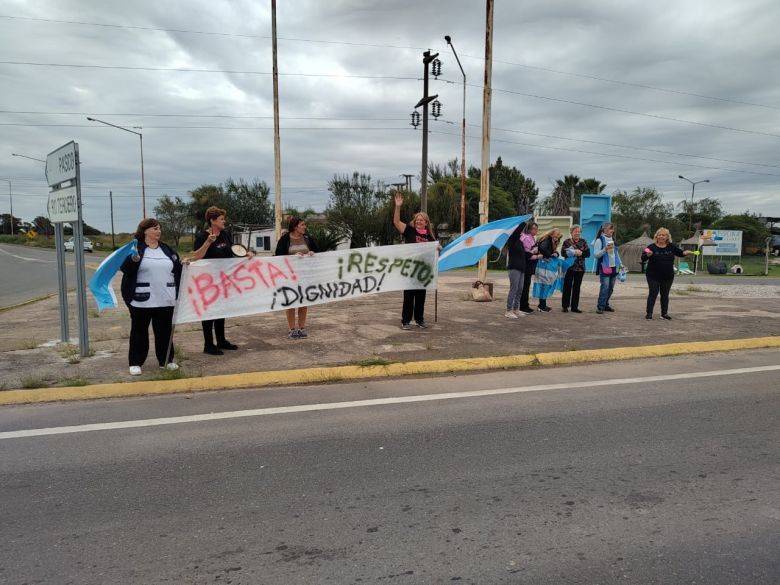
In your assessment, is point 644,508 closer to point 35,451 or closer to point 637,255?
point 35,451

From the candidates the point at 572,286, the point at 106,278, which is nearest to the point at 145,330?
the point at 106,278

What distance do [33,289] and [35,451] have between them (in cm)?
1922

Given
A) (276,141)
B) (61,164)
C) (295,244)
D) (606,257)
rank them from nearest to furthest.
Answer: (61,164), (295,244), (606,257), (276,141)

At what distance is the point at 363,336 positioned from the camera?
852cm

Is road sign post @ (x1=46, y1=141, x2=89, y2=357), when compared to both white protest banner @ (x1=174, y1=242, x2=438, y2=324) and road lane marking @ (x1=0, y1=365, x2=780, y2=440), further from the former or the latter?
road lane marking @ (x1=0, y1=365, x2=780, y2=440)

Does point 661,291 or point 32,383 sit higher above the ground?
point 661,291

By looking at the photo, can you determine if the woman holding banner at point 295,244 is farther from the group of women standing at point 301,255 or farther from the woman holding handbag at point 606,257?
the woman holding handbag at point 606,257

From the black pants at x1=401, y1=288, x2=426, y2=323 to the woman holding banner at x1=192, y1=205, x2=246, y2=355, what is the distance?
9.29 feet

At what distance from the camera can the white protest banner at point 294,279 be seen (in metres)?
7.10

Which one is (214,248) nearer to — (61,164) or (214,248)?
(214,248)

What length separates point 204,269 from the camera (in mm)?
7164

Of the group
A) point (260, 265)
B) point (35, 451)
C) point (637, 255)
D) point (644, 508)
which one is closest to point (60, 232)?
point (260, 265)

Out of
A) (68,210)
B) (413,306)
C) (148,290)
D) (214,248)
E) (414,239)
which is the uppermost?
(68,210)

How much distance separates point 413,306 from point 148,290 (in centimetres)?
451
